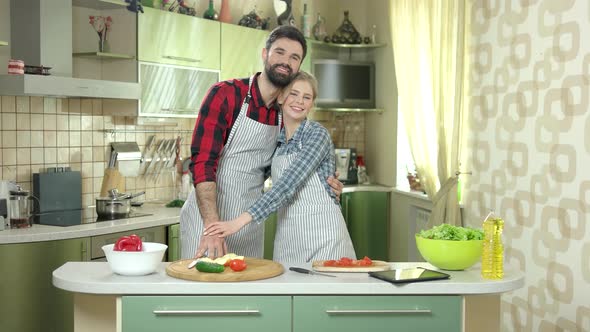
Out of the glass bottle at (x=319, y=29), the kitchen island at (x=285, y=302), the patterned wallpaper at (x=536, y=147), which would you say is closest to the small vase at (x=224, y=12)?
the glass bottle at (x=319, y=29)

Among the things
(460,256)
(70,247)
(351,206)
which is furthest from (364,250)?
(460,256)

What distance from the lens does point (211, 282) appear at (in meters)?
2.48

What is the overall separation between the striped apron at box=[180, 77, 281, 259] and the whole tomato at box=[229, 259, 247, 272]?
73 centimetres

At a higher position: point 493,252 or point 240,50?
point 240,50

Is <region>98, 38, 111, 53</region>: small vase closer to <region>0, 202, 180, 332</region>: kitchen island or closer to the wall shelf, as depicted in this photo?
the wall shelf

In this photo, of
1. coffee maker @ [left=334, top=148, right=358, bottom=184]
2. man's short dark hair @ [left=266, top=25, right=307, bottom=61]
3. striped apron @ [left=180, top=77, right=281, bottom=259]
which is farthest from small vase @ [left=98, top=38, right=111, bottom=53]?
coffee maker @ [left=334, top=148, right=358, bottom=184]

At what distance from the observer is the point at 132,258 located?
2520 millimetres

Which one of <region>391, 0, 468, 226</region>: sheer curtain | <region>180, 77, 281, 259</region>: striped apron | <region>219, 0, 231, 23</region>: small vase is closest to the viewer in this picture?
<region>180, 77, 281, 259</region>: striped apron

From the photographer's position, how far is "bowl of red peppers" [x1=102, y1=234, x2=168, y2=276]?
2.52 meters

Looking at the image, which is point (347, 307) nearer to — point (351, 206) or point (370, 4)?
point (351, 206)

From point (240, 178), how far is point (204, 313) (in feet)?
3.12

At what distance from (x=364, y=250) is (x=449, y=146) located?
1.33 metres

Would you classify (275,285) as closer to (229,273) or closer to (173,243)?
(229,273)

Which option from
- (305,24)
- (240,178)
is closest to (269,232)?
(305,24)
